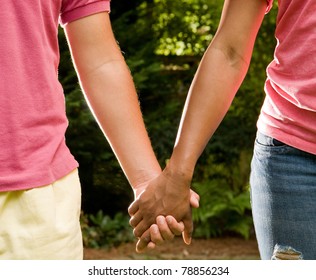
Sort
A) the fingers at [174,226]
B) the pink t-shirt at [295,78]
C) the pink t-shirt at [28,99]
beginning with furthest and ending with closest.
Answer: the fingers at [174,226] → the pink t-shirt at [295,78] → the pink t-shirt at [28,99]

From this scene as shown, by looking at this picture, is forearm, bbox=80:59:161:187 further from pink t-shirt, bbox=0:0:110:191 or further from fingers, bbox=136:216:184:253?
pink t-shirt, bbox=0:0:110:191

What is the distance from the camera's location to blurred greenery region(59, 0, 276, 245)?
829 centimetres

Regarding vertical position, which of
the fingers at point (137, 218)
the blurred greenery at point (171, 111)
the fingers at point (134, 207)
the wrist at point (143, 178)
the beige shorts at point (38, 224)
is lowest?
the blurred greenery at point (171, 111)

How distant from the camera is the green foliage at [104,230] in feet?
27.0

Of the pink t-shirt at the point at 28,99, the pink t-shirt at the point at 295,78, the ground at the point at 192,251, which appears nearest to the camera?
the pink t-shirt at the point at 28,99

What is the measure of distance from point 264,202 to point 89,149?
5.74 m

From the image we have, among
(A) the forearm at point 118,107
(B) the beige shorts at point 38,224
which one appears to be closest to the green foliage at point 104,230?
(A) the forearm at point 118,107

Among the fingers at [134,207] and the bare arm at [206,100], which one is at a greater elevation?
the bare arm at [206,100]

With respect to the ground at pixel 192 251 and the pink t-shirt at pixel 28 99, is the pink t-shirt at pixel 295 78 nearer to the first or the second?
the pink t-shirt at pixel 28 99

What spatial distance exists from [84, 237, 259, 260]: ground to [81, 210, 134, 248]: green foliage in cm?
11

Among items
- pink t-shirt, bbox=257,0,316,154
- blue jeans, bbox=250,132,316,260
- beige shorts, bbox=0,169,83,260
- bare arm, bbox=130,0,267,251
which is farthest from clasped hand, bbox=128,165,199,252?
beige shorts, bbox=0,169,83,260

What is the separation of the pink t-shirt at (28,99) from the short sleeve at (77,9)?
0.19 meters
